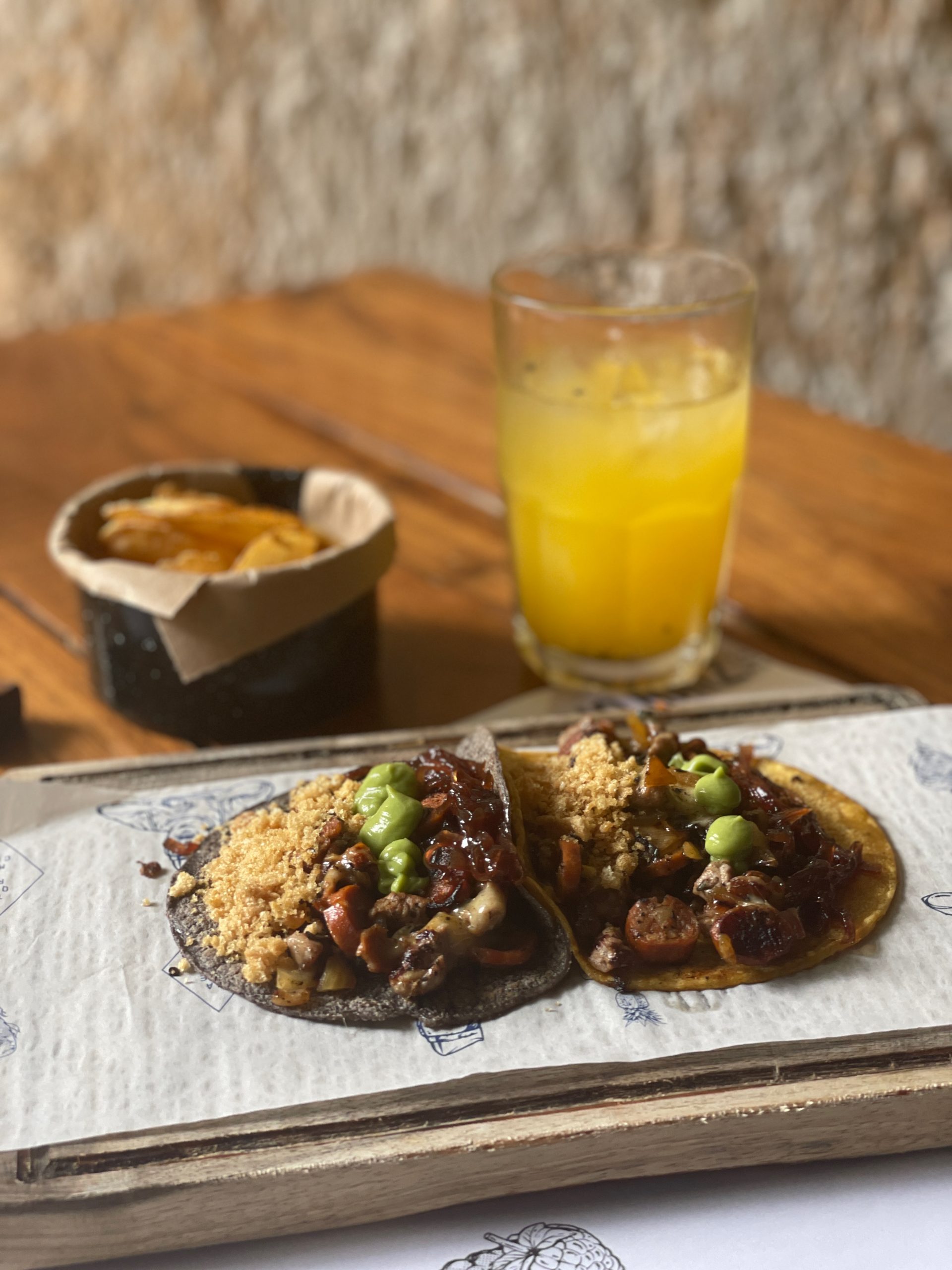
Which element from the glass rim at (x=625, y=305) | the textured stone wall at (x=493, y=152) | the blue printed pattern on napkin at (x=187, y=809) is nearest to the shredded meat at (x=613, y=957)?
the blue printed pattern on napkin at (x=187, y=809)

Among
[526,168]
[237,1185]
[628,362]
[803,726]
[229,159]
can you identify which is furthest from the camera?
[229,159]

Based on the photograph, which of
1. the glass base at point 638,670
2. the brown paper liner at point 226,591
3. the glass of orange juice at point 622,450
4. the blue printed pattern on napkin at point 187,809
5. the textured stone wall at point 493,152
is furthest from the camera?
the textured stone wall at point 493,152

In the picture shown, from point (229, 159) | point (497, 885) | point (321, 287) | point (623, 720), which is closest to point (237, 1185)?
point (497, 885)

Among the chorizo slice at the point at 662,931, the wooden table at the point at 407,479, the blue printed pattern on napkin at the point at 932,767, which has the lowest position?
the wooden table at the point at 407,479

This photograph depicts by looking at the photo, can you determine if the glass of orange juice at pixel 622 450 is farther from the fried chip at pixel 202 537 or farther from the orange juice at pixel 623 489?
the fried chip at pixel 202 537

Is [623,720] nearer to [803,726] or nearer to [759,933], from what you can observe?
[803,726]

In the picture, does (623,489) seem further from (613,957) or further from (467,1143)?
(467,1143)

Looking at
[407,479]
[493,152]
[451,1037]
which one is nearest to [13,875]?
[451,1037]
